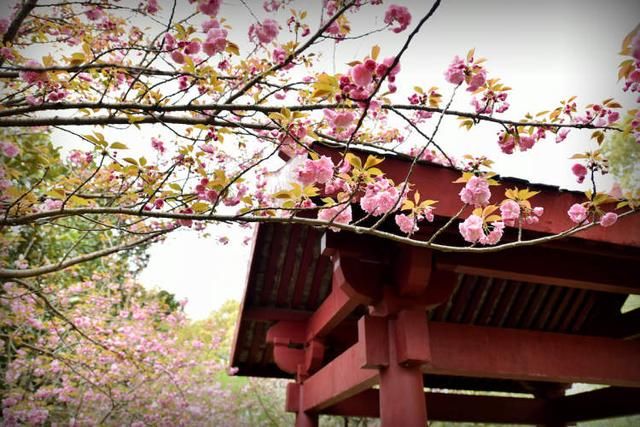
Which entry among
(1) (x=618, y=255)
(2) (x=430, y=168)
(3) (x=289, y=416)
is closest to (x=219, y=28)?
(2) (x=430, y=168)

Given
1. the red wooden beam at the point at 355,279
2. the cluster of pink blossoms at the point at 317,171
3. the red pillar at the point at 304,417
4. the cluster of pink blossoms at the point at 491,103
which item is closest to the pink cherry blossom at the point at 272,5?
the cluster of pink blossoms at the point at 317,171

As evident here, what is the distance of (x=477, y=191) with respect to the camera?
67.4 inches

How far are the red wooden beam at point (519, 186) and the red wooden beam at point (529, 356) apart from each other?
0.77 meters

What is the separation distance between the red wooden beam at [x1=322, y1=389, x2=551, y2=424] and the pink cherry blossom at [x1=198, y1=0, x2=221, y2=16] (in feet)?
11.3

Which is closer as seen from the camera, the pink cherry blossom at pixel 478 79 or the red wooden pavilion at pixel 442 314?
the pink cherry blossom at pixel 478 79

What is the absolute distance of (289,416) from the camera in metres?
9.66

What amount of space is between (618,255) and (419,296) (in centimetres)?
123

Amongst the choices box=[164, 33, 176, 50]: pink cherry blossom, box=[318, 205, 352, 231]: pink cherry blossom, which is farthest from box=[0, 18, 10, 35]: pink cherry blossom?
box=[318, 205, 352, 231]: pink cherry blossom

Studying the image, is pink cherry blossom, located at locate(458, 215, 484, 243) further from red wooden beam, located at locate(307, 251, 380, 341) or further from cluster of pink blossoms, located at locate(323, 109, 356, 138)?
red wooden beam, located at locate(307, 251, 380, 341)

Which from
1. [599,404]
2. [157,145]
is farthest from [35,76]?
[599,404]

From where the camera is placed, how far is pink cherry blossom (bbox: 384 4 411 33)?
1611 mm

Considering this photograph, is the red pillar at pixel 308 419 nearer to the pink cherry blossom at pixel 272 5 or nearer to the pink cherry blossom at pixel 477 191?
the pink cherry blossom at pixel 477 191

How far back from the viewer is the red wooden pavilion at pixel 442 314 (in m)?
2.23

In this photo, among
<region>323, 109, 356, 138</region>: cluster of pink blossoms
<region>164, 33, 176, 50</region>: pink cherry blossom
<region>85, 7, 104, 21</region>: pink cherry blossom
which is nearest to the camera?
<region>323, 109, 356, 138</region>: cluster of pink blossoms
